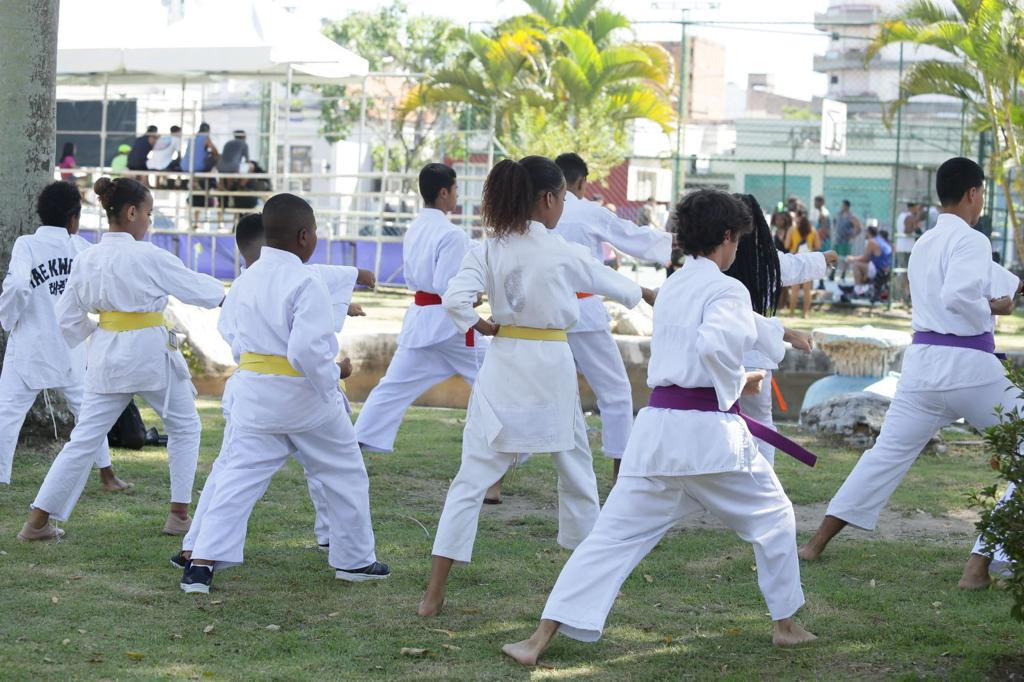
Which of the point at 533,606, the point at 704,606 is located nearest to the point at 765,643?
the point at 704,606

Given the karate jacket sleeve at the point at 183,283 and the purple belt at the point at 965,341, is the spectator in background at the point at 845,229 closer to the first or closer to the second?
the purple belt at the point at 965,341

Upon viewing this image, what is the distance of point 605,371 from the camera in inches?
295

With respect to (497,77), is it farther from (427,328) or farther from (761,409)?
(761,409)

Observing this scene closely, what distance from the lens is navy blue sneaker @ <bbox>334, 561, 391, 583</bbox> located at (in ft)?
18.9

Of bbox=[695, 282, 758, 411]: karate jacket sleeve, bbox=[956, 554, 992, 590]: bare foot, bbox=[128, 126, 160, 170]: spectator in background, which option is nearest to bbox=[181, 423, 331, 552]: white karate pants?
bbox=[695, 282, 758, 411]: karate jacket sleeve

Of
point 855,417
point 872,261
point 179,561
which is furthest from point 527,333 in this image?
point 872,261

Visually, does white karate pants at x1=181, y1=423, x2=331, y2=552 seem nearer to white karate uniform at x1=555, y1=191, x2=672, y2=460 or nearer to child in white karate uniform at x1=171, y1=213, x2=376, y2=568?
child in white karate uniform at x1=171, y1=213, x2=376, y2=568

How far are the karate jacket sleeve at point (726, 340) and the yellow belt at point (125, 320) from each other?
2853mm

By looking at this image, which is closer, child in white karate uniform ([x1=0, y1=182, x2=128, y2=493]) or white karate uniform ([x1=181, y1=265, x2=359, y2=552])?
white karate uniform ([x1=181, y1=265, x2=359, y2=552])

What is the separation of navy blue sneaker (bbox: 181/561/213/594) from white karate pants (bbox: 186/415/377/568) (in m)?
0.06

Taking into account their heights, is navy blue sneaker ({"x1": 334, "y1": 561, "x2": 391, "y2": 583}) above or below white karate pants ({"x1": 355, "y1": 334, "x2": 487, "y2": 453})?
below

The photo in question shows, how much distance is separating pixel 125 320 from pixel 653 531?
2.81 m

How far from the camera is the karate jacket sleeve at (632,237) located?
7070mm

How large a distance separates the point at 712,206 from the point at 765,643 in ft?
5.19
